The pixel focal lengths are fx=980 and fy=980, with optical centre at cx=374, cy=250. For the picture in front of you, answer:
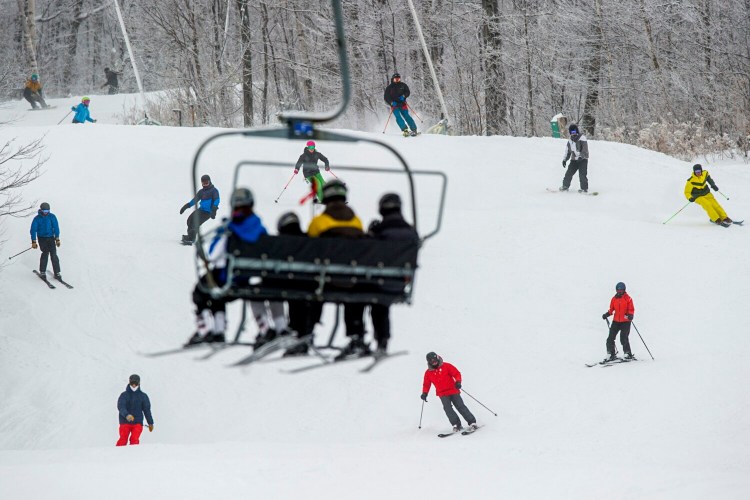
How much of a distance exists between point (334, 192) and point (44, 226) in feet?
44.8

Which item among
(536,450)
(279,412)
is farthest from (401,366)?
(536,450)

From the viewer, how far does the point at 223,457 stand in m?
15.1

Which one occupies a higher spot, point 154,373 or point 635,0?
point 635,0

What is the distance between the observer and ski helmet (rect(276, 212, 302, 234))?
287 inches

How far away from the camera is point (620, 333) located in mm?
16906

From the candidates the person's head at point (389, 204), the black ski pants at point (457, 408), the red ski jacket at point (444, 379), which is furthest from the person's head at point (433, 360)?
the person's head at point (389, 204)

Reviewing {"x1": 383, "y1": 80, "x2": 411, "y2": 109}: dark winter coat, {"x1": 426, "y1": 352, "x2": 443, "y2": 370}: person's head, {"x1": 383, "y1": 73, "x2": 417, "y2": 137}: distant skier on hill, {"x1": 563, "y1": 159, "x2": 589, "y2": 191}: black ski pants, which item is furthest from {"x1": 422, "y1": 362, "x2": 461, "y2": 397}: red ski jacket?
{"x1": 383, "y1": 80, "x2": 411, "y2": 109}: dark winter coat

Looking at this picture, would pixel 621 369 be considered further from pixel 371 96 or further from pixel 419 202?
pixel 371 96

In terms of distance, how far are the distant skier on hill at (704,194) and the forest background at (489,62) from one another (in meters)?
8.57

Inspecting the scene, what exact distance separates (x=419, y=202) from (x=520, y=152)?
4.08 m

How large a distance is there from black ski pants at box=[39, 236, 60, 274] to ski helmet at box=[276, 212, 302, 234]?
Result: 43.7ft

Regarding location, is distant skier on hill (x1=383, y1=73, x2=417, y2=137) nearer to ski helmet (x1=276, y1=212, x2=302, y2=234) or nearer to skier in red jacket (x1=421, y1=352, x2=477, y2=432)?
skier in red jacket (x1=421, y1=352, x2=477, y2=432)

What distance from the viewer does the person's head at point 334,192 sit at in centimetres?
704

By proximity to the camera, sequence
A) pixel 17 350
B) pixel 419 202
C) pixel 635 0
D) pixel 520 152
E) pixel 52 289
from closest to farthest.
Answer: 1. pixel 17 350
2. pixel 52 289
3. pixel 419 202
4. pixel 520 152
5. pixel 635 0
